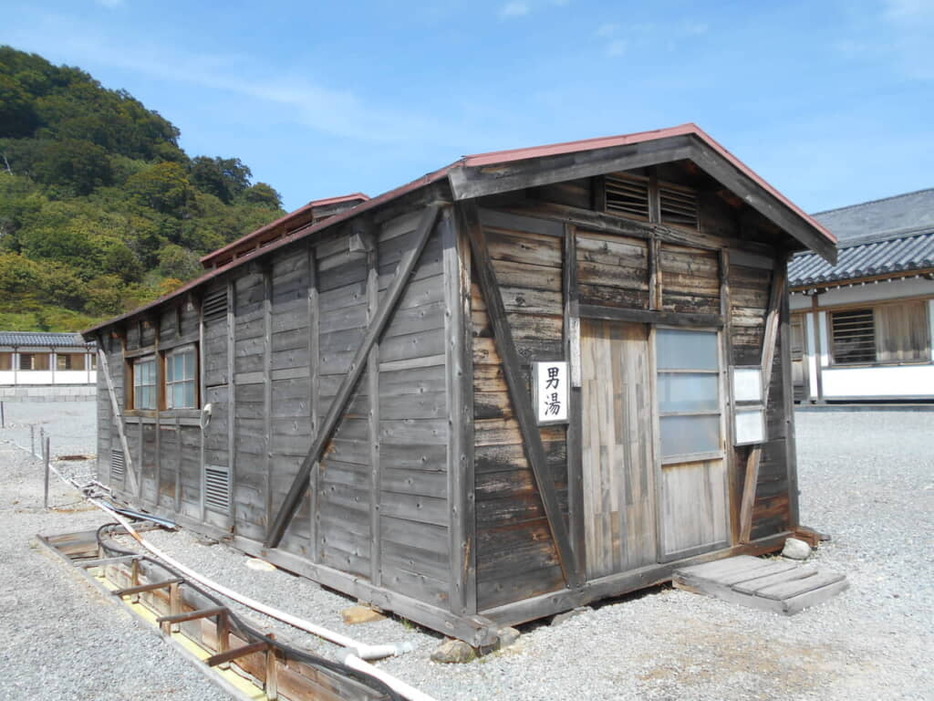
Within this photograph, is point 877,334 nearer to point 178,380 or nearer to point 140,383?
point 178,380

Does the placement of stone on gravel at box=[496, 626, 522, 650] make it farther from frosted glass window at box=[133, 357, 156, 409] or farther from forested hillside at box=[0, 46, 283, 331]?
forested hillside at box=[0, 46, 283, 331]

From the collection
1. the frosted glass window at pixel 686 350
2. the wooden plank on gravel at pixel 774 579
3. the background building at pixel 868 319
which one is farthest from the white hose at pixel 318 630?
the background building at pixel 868 319

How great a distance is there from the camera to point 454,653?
4293 millimetres

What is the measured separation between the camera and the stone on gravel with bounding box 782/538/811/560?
21.4 feet

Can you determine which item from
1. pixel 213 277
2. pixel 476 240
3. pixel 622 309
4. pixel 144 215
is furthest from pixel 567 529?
pixel 144 215

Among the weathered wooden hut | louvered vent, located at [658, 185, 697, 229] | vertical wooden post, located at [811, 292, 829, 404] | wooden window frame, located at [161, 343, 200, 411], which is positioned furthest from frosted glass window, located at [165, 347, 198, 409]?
vertical wooden post, located at [811, 292, 829, 404]

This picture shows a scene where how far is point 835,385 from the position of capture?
54.7 feet

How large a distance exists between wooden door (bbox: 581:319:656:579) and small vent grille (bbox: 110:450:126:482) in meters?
9.13

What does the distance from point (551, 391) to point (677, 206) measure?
7.47 ft

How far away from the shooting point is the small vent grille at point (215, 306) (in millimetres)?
8148

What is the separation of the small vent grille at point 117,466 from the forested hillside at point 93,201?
48305mm

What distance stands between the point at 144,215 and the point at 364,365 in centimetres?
8071

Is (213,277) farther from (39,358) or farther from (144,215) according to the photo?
(144,215)

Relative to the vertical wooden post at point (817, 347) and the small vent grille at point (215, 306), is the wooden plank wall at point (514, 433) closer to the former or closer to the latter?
the small vent grille at point (215, 306)
